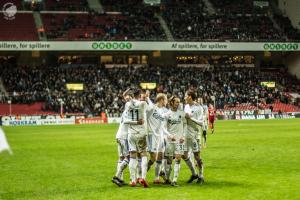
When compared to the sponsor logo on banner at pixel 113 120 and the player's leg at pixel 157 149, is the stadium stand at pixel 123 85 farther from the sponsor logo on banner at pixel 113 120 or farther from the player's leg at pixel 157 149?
the player's leg at pixel 157 149

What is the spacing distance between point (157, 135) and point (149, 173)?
3263mm

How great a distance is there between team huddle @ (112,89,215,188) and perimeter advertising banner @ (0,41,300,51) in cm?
5442

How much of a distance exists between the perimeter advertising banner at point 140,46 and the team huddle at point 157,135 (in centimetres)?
5442

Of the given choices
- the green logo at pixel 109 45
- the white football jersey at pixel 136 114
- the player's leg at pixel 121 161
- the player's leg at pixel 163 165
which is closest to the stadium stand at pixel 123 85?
the green logo at pixel 109 45

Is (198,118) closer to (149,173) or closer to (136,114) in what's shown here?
(136,114)

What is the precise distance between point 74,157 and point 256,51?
58482 mm

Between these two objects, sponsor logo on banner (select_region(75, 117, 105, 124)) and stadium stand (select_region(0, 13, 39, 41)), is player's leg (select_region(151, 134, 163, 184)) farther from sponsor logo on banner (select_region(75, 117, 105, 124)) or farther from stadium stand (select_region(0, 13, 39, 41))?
stadium stand (select_region(0, 13, 39, 41))

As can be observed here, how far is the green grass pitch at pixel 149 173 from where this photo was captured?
1403cm

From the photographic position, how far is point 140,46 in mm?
70812

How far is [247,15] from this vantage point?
8056 cm

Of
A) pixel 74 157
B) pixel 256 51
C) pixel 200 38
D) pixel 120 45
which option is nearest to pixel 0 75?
pixel 120 45

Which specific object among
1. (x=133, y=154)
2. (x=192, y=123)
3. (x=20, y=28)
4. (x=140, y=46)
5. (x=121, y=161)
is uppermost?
(x=20, y=28)

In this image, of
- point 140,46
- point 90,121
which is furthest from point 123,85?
point 90,121

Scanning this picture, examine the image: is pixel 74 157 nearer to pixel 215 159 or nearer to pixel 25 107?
pixel 215 159
